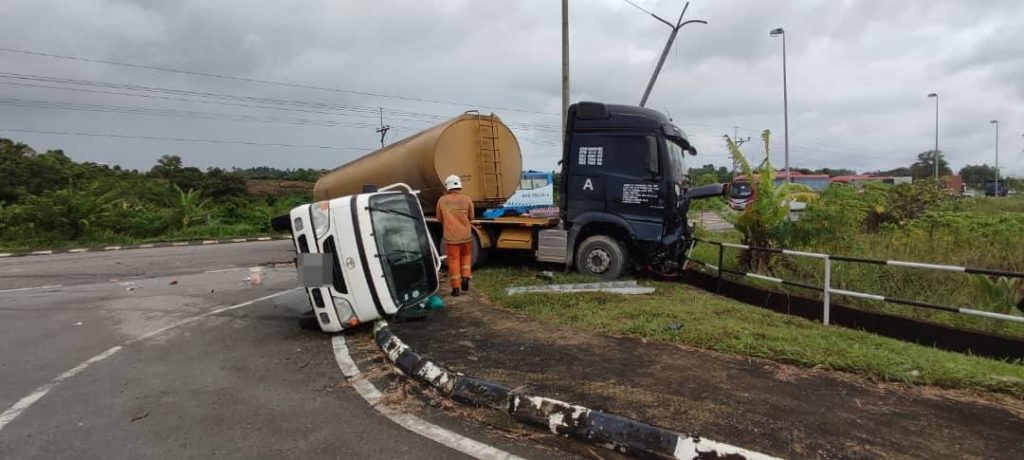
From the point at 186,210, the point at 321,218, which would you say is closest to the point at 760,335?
the point at 321,218

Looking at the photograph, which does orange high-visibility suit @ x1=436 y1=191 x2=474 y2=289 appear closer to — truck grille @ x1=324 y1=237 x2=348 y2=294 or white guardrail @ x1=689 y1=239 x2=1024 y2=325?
truck grille @ x1=324 y1=237 x2=348 y2=294

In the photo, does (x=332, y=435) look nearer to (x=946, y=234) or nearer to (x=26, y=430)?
(x=26, y=430)

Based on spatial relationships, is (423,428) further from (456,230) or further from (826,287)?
(826,287)

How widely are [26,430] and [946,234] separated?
11817mm

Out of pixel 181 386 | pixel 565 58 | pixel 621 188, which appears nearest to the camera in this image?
pixel 181 386

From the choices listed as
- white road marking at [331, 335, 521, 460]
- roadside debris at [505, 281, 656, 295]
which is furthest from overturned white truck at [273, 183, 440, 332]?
roadside debris at [505, 281, 656, 295]

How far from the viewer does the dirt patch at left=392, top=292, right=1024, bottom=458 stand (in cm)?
290

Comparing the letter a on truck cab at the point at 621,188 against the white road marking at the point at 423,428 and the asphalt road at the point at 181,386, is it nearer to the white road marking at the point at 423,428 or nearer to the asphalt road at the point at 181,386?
the asphalt road at the point at 181,386

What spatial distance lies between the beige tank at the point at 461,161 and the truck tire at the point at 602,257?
234 centimetres

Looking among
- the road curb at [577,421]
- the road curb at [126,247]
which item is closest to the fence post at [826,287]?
the road curb at [577,421]

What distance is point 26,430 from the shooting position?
3391 millimetres

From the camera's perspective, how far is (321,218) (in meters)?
5.33

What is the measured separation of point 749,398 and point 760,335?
5.08 feet

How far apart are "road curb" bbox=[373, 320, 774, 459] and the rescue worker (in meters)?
2.93
